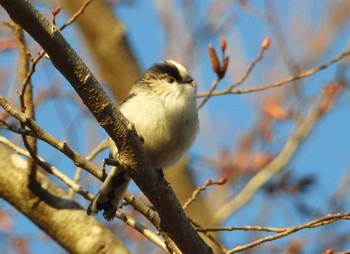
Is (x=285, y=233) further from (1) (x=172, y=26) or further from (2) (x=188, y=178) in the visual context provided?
(1) (x=172, y=26)

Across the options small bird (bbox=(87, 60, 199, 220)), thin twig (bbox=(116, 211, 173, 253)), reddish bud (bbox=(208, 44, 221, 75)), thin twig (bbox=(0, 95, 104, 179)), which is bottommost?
thin twig (bbox=(0, 95, 104, 179))

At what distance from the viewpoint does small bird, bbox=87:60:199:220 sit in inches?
123

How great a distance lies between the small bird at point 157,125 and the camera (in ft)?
10.3

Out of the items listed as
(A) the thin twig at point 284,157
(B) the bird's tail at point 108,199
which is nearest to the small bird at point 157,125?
(B) the bird's tail at point 108,199

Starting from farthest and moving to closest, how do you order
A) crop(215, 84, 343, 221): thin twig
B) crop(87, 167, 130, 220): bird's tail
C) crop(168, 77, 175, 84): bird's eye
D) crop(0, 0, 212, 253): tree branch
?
crop(215, 84, 343, 221): thin twig
crop(168, 77, 175, 84): bird's eye
crop(87, 167, 130, 220): bird's tail
crop(0, 0, 212, 253): tree branch

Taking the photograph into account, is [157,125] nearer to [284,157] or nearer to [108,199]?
Answer: [108,199]

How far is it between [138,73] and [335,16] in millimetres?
3560

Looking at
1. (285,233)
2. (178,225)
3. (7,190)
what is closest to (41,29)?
(178,225)

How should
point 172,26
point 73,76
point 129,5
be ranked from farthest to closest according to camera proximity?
point 172,26 → point 129,5 → point 73,76

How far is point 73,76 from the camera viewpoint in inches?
83.2

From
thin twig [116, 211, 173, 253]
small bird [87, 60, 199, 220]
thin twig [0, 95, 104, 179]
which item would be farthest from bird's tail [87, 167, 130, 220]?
thin twig [0, 95, 104, 179]

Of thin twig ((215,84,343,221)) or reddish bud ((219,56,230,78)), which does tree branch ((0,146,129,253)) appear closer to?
reddish bud ((219,56,230,78))

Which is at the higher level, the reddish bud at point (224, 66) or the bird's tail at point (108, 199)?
the reddish bud at point (224, 66)

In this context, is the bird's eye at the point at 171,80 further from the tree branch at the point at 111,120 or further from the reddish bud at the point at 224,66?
the tree branch at the point at 111,120
